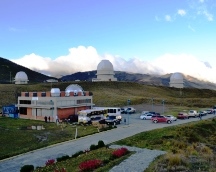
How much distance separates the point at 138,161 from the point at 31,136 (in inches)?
883

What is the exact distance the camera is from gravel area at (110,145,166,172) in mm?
19375

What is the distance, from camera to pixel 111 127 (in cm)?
4494

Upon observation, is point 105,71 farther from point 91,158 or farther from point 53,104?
point 91,158

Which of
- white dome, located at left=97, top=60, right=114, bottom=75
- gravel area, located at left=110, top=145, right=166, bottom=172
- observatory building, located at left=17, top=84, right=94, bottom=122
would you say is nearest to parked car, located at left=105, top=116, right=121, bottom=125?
observatory building, located at left=17, top=84, right=94, bottom=122

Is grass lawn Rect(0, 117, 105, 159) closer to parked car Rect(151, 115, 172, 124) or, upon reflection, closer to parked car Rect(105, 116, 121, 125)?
parked car Rect(105, 116, 121, 125)

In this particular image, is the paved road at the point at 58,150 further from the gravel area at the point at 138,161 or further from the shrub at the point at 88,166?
the gravel area at the point at 138,161

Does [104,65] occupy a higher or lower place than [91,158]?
higher

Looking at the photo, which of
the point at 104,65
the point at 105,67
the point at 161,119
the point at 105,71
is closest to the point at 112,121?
the point at 161,119

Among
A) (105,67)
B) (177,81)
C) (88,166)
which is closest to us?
(88,166)

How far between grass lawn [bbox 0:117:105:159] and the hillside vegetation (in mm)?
35003

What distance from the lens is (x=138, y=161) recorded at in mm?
21906

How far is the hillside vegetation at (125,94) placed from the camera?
84688 mm

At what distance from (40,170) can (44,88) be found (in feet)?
291

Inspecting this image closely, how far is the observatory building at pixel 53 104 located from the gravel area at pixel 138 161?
30.5 meters
